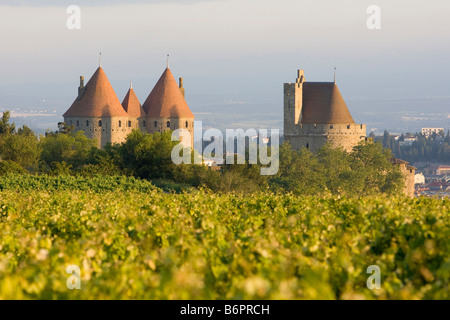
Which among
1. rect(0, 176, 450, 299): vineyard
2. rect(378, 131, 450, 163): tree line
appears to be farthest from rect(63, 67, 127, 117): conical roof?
rect(378, 131, 450, 163): tree line

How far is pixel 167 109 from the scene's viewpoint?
190 ft

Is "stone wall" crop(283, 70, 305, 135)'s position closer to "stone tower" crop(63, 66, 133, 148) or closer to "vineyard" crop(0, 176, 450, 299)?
"stone tower" crop(63, 66, 133, 148)

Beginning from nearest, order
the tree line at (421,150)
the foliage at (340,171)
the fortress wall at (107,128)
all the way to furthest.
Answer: the foliage at (340,171)
the fortress wall at (107,128)
the tree line at (421,150)

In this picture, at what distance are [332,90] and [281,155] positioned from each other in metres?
13.2

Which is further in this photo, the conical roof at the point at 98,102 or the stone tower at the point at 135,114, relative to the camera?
the stone tower at the point at 135,114

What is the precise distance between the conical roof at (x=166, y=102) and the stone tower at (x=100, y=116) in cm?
207

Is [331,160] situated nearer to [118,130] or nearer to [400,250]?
[118,130]

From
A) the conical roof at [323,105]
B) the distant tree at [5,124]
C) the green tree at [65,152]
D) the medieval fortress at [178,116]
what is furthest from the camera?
the conical roof at [323,105]

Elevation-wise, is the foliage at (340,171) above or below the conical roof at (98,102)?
below

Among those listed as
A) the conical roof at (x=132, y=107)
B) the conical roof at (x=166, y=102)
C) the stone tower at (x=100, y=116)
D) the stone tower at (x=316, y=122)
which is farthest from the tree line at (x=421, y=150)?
the stone tower at (x=100, y=116)

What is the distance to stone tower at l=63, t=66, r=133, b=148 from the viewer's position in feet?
188

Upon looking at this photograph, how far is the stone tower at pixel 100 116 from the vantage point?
5725 centimetres

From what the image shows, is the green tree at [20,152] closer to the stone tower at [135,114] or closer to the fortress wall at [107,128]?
the fortress wall at [107,128]
